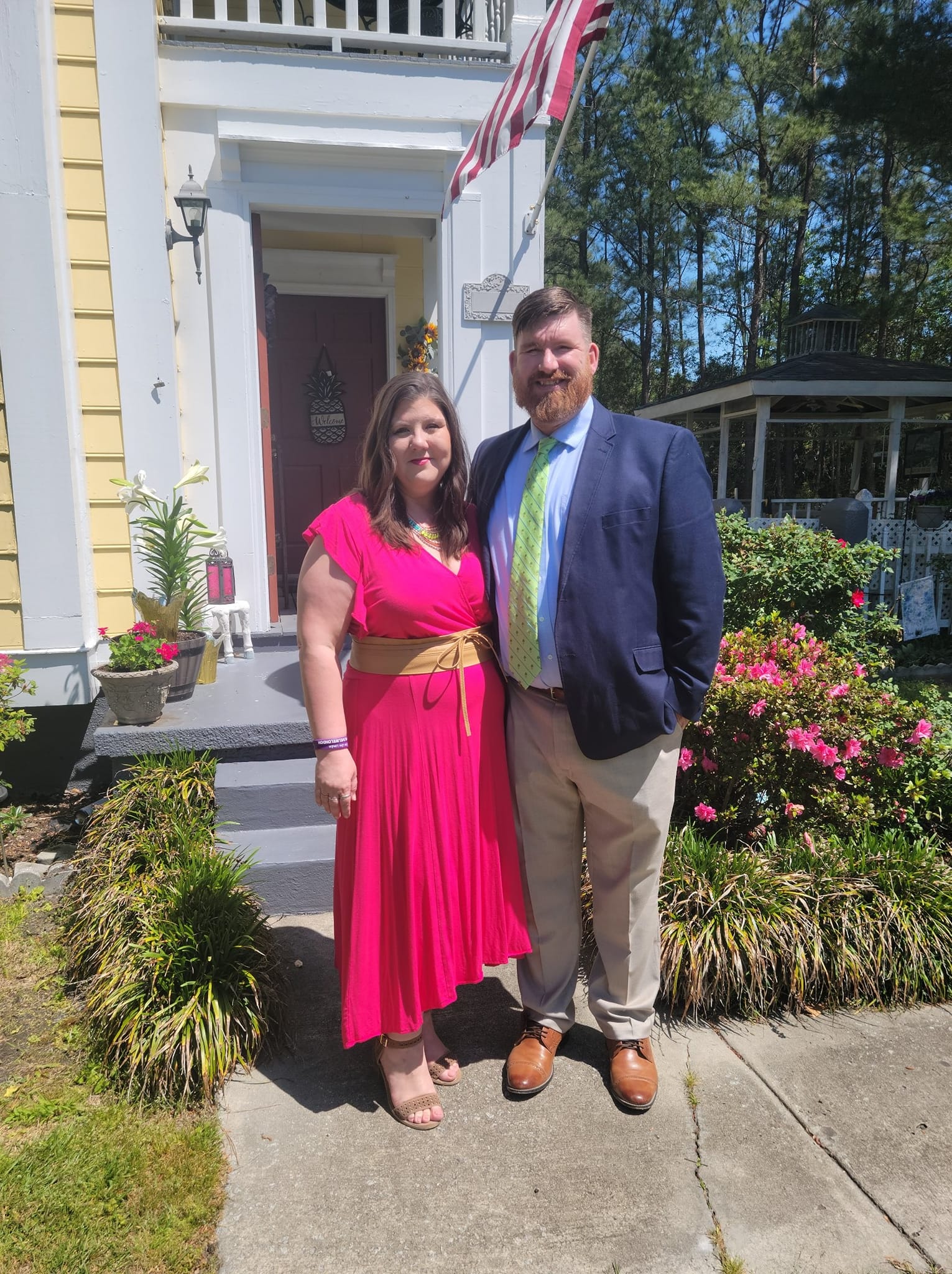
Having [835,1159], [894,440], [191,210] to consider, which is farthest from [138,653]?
[894,440]

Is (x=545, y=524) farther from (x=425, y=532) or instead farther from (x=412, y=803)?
(x=412, y=803)

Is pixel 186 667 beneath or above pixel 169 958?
above

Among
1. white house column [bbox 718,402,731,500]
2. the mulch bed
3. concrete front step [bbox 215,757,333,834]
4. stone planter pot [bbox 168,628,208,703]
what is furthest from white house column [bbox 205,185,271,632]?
white house column [bbox 718,402,731,500]

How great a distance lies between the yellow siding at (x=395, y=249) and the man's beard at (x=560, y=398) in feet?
15.6

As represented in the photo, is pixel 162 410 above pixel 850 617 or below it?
above

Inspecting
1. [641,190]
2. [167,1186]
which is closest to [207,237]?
[167,1186]

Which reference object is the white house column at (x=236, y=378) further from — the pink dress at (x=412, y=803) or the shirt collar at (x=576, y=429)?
the shirt collar at (x=576, y=429)

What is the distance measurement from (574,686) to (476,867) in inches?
22.9

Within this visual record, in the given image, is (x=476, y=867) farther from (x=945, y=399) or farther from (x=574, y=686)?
(x=945, y=399)

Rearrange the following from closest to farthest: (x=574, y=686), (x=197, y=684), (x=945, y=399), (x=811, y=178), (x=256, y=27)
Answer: (x=574, y=686) → (x=197, y=684) → (x=256, y=27) → (x=945, y=399) → (x=811, y=178)

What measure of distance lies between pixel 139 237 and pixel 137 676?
8.00 ft

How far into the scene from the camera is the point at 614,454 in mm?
2258

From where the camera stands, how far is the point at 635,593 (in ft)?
7.22

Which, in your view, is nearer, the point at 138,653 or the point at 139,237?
the point at 138,653
